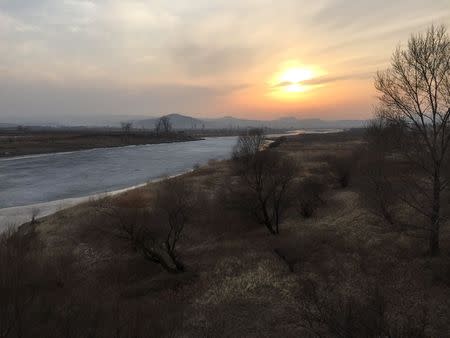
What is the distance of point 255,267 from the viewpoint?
63.0 feet

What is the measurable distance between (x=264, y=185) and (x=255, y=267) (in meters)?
8.68

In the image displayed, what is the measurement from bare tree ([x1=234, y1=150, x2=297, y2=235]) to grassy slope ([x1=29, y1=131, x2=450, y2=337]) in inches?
43.7

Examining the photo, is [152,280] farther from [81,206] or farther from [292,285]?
[81,206]

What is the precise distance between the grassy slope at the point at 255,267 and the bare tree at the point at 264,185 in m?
1.11

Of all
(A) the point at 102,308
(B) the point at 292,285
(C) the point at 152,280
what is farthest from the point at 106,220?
(A) the point at 102,308

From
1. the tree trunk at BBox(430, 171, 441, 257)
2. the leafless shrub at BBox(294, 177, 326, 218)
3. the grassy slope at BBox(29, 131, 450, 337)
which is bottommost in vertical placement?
the grassy slope at BBox(29, 131, 450, 337)

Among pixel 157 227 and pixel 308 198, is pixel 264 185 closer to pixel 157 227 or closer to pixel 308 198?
pixel 308 198

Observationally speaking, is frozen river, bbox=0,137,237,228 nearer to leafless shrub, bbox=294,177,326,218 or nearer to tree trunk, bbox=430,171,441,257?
leafless shrub, bbox=294,177,326,218

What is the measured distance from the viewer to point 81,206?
116 feet

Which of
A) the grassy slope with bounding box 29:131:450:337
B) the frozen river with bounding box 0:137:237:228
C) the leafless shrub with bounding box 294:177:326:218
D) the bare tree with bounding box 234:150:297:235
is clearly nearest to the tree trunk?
the grassy slope with bounding box 29:131:450:337

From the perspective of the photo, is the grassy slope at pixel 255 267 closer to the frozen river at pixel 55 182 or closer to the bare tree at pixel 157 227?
the bare tree at pixel 157 227

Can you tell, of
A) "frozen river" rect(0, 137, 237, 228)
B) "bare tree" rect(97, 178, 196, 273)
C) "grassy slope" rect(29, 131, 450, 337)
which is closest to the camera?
"grassy slope" rect(29, 131, 450, 337)

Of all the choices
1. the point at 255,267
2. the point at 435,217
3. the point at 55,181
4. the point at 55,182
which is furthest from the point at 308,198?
the point at 55,181

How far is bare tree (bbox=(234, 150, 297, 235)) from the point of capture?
26.0 metres
